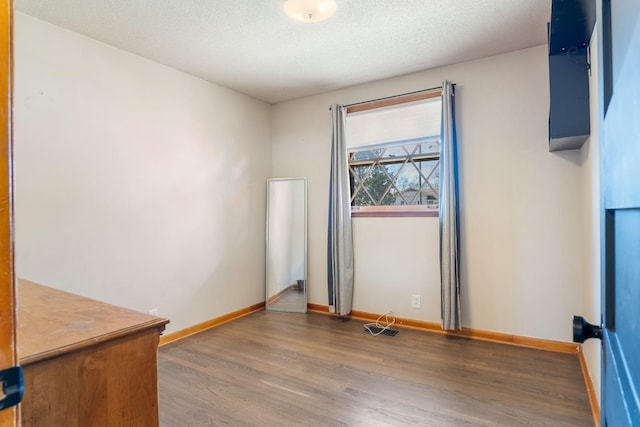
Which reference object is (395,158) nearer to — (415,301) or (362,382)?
(415,301)

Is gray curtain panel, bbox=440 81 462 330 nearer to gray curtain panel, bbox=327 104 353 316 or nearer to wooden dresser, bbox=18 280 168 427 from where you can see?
gray curtain panel, bbox=327 104 353 316

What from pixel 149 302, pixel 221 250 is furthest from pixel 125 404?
pixel 221 250

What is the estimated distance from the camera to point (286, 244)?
3896 mm

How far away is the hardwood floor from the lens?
1.78 metres

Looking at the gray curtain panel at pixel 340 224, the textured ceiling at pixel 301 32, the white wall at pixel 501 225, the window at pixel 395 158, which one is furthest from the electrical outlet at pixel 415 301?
the textured ceiling at pixel 301 32

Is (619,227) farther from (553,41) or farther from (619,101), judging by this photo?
(553,41)

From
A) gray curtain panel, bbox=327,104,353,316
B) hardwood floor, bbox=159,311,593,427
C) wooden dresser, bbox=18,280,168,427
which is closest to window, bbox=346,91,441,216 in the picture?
gray curtain panel, bbox=327,104,353,316

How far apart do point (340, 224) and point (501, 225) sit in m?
1.48

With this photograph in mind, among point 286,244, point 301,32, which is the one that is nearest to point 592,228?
point 301,32

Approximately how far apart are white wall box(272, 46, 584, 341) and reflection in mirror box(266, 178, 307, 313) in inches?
29.5

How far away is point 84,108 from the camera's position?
7.75 ft

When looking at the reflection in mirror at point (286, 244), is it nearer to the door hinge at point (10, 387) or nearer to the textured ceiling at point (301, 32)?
the textured ceiling at point (301, 32)

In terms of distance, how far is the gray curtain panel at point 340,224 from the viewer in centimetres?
344

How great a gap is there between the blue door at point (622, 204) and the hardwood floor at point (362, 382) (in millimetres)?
1457
